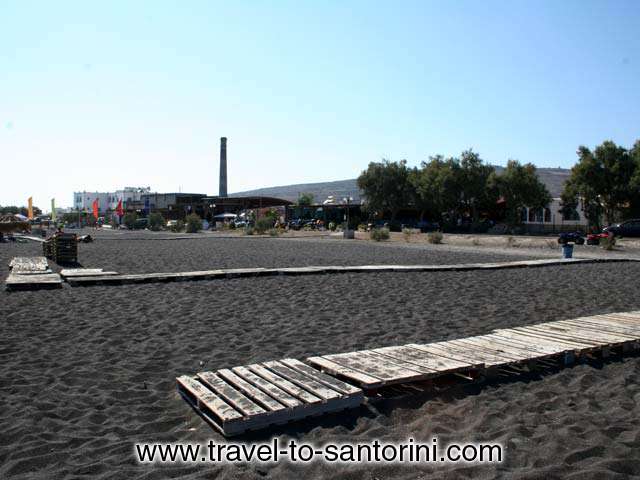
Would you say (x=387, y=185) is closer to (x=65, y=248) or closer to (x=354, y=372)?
(x=65, y=248)

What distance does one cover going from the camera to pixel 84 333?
8000 millimetres

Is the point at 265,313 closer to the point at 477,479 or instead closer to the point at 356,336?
the point at 356,336

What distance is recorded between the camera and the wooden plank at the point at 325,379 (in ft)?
16.2

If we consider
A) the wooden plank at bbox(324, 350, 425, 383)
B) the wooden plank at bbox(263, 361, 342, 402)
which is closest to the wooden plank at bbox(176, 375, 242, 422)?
the wooden plank at bbox(263, 361, 342, 402)

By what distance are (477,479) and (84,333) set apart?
19.8 ft

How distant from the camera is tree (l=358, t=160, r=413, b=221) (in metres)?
62.2

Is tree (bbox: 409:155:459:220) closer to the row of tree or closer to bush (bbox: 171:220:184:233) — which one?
the row of tree

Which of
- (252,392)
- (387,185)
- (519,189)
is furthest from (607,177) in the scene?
(252,392)

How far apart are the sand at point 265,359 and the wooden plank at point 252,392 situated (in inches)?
7.8

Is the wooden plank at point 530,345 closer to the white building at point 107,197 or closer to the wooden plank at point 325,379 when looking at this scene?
the wooden plank at point 325,379

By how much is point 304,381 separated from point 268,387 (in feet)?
1.17

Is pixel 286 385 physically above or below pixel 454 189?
below

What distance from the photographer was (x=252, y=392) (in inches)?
192

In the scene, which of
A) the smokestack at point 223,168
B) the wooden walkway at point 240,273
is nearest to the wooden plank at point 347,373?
the wooden walkway at point 240,273
